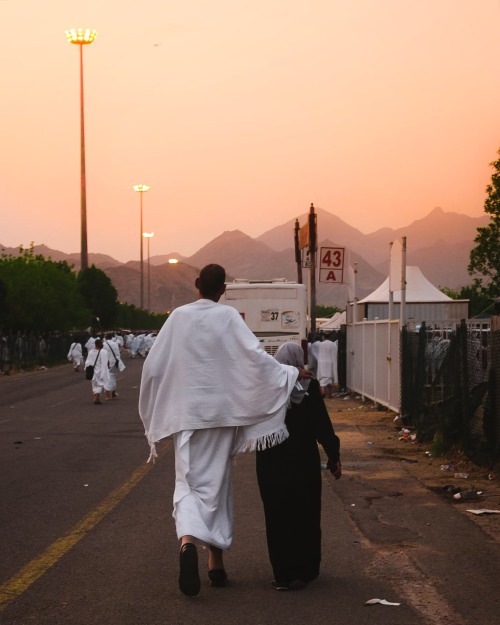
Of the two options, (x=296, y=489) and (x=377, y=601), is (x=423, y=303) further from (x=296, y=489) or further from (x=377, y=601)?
(x=377, y=601)

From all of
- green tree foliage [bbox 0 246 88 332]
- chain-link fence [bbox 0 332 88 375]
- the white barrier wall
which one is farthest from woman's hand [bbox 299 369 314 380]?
green tree foliage [bbox 0 246 88 332]

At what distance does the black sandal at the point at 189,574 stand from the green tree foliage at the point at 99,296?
9663 centimetres

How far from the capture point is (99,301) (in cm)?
10581

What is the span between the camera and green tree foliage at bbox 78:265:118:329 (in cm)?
10400

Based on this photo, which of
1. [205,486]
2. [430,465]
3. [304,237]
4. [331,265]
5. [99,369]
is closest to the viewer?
[205,486]

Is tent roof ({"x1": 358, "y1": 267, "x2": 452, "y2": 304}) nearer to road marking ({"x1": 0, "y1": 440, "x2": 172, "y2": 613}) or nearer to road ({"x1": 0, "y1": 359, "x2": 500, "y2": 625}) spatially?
road ({"x1": 0, "y1": 359, "x2": 500, "y2": 625})

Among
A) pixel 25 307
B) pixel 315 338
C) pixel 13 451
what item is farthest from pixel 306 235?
pixel 13 451

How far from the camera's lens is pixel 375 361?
23938 millimetres

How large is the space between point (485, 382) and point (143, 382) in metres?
6.78

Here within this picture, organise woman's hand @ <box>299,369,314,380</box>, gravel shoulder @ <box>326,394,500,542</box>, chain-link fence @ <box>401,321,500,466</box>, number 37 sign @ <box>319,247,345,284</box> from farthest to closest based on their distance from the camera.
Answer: number 37 sign @ <box>319,247,345,284</box>, chain-link fence @ <box>401,321,500,466</box>, gravel shoulder @ <box>326,394,500,542</box>, woman's hand @ <box>299,369,314,380</box>

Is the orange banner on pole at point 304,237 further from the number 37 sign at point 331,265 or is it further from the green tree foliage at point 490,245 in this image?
the green tree foliage at point 490,245

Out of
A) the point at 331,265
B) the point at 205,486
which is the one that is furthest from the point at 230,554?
the point at 331,265

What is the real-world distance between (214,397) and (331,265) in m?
25.0

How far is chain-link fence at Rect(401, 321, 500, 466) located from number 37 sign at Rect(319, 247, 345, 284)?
12251 mm
